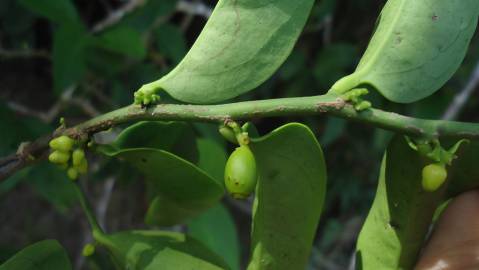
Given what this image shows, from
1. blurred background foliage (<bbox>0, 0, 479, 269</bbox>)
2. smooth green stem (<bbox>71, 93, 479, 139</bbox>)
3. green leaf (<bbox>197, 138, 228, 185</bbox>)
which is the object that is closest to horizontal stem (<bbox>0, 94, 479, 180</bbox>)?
smooth green stem (<bbox>71, 93, 479, 139</bbox>)

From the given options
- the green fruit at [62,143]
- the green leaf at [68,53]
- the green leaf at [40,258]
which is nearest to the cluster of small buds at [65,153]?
the green fruit at [62,143]

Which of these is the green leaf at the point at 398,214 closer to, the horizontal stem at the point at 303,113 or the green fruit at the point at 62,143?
the horizontal stem at the point at 303,113

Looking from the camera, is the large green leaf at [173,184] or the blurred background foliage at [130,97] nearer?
the large green leaf at [173,184]

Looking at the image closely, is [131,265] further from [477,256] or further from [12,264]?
[477,256]

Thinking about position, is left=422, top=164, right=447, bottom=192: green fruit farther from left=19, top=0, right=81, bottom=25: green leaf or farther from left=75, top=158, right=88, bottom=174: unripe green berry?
left=19, top=0, right=81, bottom=25: green leaf

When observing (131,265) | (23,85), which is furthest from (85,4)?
(131,265)

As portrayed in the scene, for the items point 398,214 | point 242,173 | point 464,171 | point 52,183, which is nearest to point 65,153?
point 242,173
